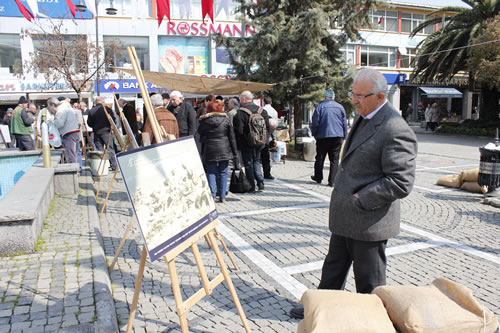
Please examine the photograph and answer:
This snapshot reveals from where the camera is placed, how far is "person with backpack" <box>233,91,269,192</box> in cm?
761

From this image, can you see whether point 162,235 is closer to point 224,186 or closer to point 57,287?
point 57,287

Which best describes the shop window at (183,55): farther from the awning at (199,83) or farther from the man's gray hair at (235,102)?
the man's gray hair at (235,102)

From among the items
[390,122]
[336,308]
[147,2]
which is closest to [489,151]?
[390,122]

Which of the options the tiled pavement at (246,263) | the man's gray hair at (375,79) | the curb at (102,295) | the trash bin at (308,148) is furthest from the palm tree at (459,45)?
the curb at (102,295)

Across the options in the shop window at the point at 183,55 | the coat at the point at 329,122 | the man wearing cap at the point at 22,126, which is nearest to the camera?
the coat at the point at 329,122

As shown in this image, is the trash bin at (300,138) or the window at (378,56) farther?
the window at (378,56)

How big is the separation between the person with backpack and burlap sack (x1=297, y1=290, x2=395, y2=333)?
5430mm

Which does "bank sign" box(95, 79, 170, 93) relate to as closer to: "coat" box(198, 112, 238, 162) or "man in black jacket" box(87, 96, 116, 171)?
"man in black jacket" box(87, 96, 116, 171)

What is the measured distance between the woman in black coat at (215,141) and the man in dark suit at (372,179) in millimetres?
4159

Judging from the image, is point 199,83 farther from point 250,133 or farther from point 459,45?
point 459,45

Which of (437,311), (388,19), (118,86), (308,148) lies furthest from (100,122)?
(388,19)

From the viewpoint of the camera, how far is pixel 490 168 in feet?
23.8

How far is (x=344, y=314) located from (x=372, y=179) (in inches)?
36.3

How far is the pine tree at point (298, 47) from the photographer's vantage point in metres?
13.5
